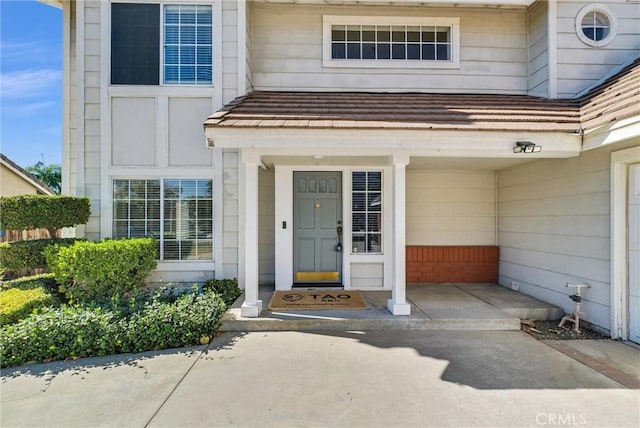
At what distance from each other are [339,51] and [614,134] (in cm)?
464

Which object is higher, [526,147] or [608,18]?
[608,18]

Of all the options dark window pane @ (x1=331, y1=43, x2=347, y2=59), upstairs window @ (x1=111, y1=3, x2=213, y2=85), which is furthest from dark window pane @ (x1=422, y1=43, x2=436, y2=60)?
upstairs window @ (x1=111, y1=3, x2=213, y2=85)

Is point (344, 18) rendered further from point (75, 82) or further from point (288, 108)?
point (75, 82)

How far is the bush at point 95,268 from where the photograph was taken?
15.9 ft

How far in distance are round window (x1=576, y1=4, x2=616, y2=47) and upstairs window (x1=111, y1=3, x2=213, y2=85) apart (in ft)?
21.7

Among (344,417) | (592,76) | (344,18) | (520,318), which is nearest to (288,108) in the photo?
(344,18)

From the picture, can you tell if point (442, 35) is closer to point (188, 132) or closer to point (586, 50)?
point (586, 50)

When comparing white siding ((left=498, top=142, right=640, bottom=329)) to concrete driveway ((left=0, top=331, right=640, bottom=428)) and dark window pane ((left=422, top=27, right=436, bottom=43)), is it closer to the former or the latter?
concrete driveway ((left=0, top=331, right=640, bottom=428))

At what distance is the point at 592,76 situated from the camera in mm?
6031

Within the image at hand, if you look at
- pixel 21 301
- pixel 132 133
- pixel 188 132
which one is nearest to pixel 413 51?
pixel 188 132

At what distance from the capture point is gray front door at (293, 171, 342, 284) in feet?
21.3

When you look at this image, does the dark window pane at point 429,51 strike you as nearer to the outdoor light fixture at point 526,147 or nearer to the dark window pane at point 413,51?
the dark window pane at point 413,51

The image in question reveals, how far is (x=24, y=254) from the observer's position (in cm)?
514

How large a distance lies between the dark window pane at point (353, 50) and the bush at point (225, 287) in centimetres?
482
